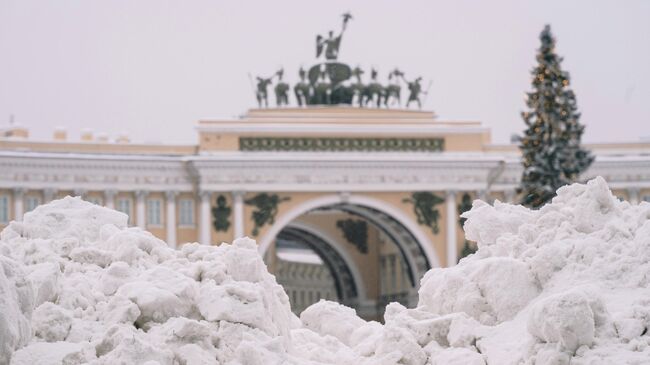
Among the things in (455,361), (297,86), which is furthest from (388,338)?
(297,86)

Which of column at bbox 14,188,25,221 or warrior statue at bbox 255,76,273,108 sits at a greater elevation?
warrior statue at bbox 255,76,273,108

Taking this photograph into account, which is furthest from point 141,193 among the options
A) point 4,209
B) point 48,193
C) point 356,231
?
point 356,231

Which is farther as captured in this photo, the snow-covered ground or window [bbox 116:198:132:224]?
window [bbox 116:198:132:224]

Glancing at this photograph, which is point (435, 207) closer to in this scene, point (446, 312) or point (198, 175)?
point (198, 175)

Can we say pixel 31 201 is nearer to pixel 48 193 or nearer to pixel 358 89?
pixel 48 193

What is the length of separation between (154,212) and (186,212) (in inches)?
34.6

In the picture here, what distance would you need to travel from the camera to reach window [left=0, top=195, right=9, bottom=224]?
3744 cm

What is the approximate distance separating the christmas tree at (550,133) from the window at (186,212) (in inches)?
353

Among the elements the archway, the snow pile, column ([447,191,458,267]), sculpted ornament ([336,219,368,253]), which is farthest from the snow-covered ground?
sculpted ornament ([336,219,368,253])

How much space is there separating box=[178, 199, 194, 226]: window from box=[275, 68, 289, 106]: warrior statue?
12.7 feet

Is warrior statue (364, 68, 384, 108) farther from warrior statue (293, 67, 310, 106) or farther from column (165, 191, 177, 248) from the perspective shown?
column (165, 191, 177, 248)

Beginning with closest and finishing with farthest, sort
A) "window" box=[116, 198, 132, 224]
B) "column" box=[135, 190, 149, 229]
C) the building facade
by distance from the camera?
1. the building facade
2. "window" box=[116, 198, 132, 224]
3. "column" box=[135, 190, 149, 229]

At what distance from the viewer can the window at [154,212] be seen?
3925 cm

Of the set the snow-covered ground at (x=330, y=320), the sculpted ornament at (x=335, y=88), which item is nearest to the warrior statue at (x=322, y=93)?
the sculpted ornament at (x=335, y=88)
